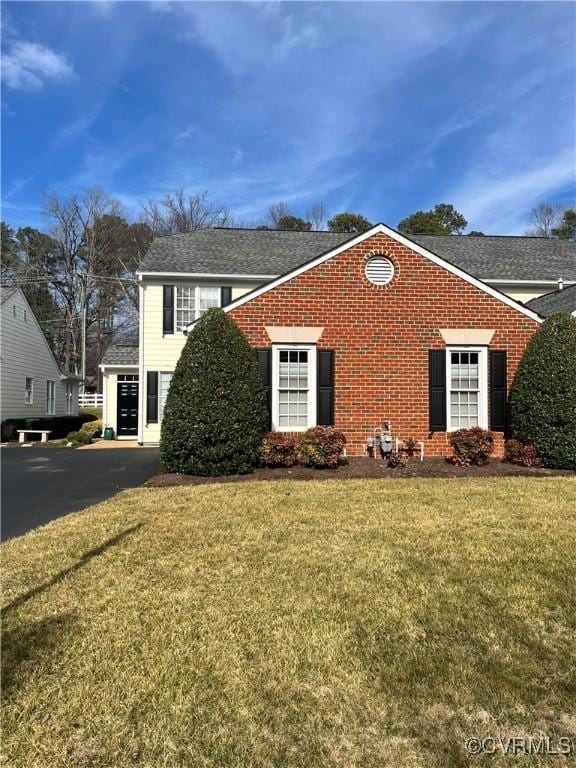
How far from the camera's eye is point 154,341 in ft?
55.5

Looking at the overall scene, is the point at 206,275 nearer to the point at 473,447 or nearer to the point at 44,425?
the point at 473,447

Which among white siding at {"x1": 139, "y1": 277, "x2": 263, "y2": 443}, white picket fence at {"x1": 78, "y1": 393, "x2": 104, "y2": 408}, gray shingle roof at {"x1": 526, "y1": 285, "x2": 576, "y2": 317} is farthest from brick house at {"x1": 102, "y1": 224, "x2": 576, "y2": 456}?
white picket fence at {"x1": 78, "y1": 393, "x2": 104, "y2": 408}

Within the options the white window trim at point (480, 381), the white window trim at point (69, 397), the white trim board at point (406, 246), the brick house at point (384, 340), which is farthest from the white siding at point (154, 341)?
the white window trim at point (69, 397)

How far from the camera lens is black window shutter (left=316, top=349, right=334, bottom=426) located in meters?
11.1

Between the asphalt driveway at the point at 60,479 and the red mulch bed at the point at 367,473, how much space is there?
44.8 inches

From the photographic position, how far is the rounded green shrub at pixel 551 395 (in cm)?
999

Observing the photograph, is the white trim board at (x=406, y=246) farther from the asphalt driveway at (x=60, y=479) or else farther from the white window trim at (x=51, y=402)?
the white window trim at (x=51, y=402)

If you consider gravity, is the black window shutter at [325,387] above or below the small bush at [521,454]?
above

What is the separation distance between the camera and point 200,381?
31.3ft

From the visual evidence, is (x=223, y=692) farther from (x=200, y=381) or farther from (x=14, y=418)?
(x=14, y=418)

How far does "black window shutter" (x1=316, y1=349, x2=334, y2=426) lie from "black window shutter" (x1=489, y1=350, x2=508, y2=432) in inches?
144

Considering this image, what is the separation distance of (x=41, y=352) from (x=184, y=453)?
65.0 ft

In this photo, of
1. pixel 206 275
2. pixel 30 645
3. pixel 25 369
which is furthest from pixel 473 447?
pixel 25 369

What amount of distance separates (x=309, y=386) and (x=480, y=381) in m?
3.95
